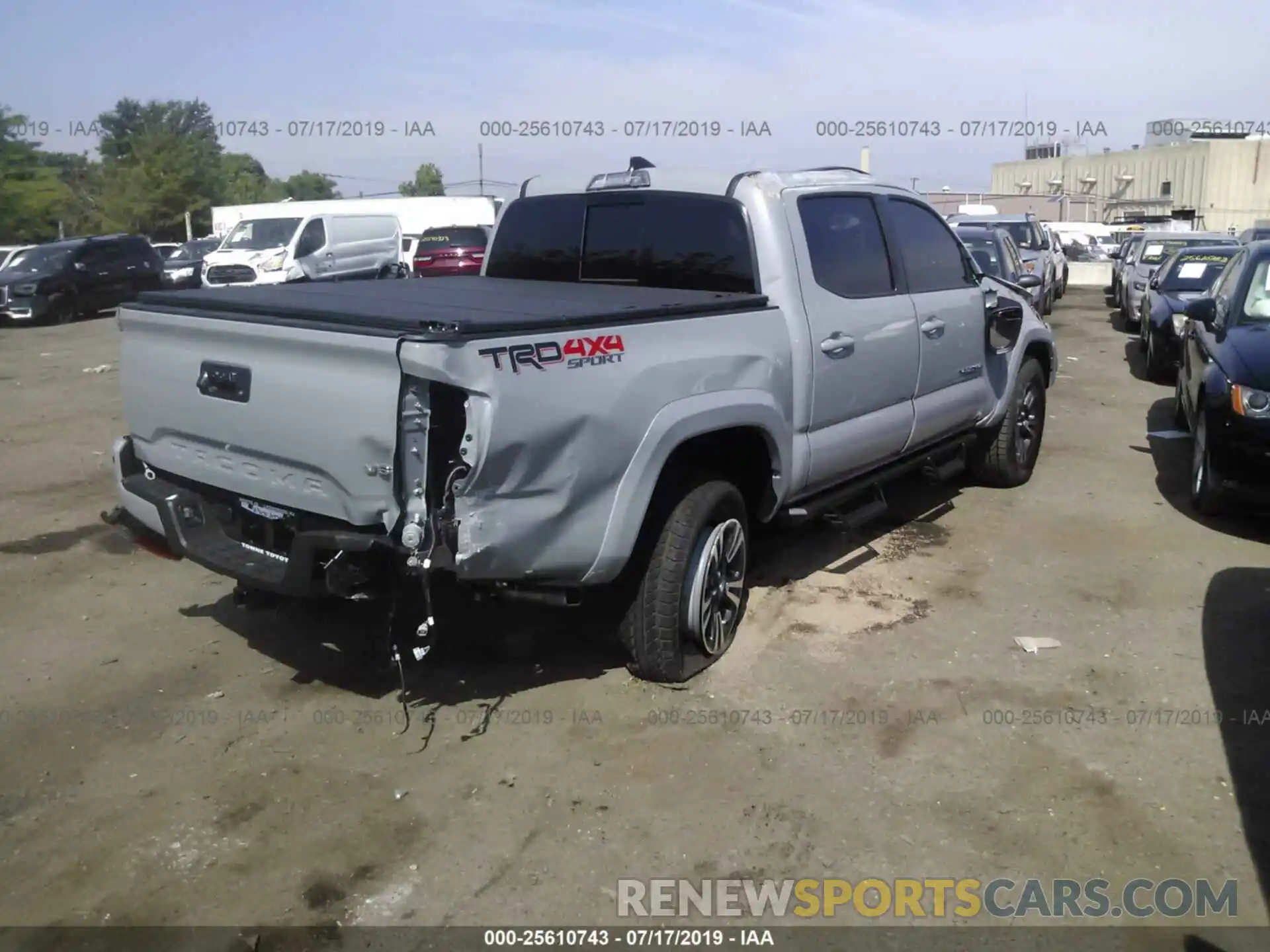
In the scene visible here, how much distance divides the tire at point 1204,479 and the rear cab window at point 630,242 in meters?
3.56

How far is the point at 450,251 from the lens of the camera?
21656 mm

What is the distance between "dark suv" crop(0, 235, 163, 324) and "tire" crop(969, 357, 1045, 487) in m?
18.3

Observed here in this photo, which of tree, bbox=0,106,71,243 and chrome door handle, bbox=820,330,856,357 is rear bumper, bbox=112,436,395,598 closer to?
chrome door handle, bbox=820,330,856,357

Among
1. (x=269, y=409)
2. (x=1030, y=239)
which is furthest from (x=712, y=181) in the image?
(x=1030, y=239)

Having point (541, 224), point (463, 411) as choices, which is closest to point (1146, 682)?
point (463, 411)

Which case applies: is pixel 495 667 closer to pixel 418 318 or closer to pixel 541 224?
pixel 418 318

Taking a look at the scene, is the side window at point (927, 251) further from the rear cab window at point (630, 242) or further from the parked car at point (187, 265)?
the parked car at point (187, 265)

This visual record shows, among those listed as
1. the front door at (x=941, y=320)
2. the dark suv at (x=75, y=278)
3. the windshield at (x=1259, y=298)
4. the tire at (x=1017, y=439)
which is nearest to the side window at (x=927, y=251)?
the front door at (x=941, y=320)

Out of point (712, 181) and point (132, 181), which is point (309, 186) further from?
point (712, 181)

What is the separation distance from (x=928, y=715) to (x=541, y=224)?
310cm

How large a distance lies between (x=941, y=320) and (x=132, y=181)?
6195 cm

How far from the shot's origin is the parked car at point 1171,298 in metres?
11.7

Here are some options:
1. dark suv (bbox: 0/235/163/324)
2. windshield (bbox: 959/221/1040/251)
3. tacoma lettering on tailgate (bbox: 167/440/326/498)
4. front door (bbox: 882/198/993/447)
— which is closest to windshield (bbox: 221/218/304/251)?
dark suv (bbox: 0/235/163/324)

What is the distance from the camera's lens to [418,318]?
11.4 ft
